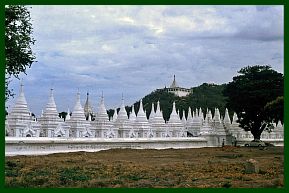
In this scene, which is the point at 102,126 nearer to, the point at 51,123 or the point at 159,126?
the point at 51,123

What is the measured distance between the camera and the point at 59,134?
30.0 m

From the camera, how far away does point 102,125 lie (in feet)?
112

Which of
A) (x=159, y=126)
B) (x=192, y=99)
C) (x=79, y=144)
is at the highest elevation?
(x=192, y=99)

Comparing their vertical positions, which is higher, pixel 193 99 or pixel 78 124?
pixel 193 99

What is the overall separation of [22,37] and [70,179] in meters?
7.74

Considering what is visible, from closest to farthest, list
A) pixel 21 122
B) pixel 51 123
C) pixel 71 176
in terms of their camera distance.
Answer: pixel 71 176 → pixel 21 122 → pixel 51 123

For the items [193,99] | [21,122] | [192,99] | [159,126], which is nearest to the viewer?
[21,122]

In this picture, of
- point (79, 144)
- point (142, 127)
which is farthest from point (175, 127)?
point (79, 144)

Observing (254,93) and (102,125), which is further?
(254,93)

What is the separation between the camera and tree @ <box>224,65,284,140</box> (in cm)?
4497

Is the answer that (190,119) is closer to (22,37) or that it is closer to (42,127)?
(42,127)

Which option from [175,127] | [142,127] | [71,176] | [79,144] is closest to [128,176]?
[71,176]

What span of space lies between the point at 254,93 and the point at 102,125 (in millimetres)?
17762

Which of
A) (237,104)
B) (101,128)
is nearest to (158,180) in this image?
(101,128)
